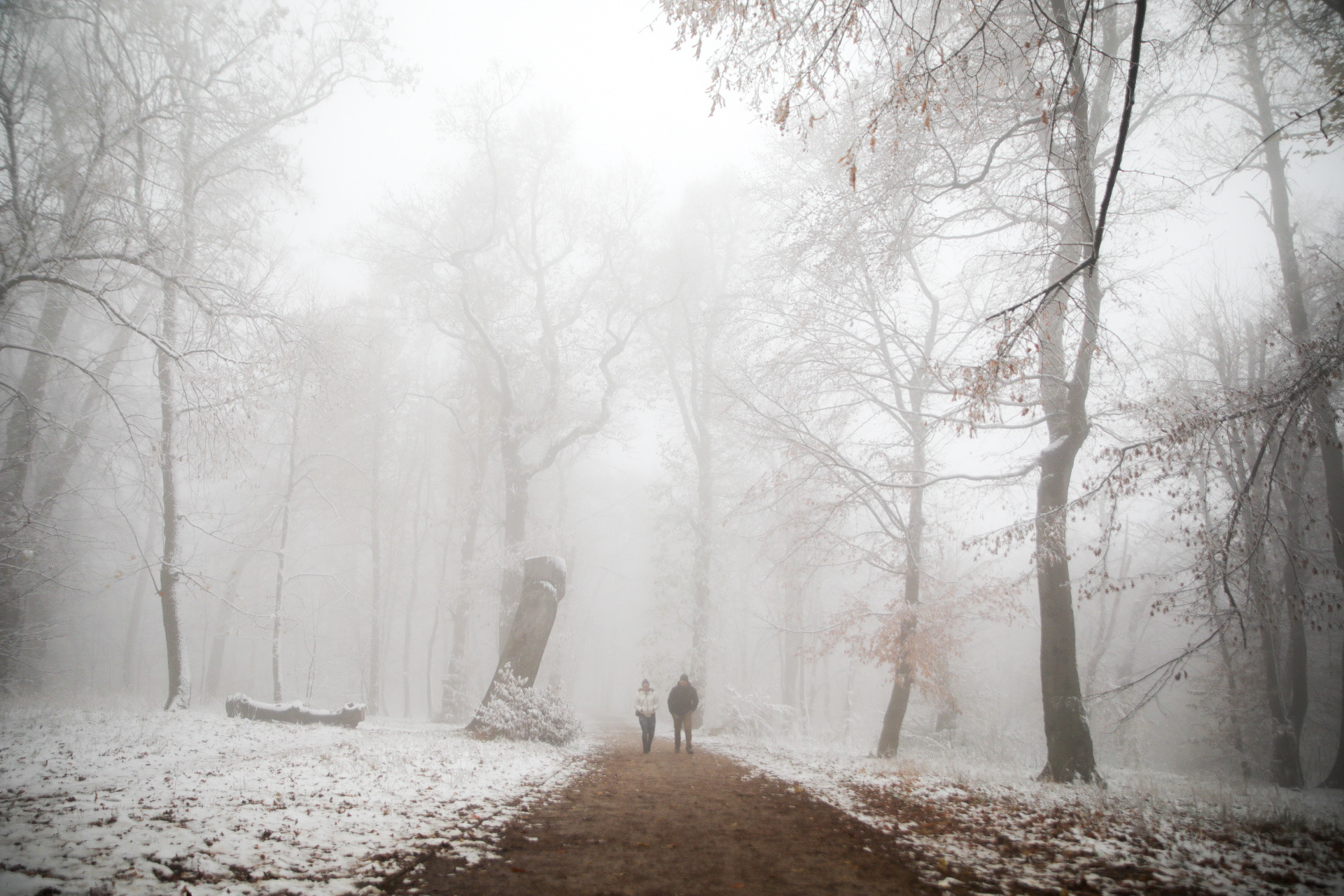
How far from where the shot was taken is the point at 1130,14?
8.30 metres

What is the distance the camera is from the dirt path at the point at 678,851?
315 centimetres

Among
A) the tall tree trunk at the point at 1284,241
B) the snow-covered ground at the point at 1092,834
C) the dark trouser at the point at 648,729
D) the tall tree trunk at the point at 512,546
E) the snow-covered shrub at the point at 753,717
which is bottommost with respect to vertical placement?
the snow-covered shrub at the point at 753,717

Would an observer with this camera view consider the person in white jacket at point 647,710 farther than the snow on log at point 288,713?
Yes

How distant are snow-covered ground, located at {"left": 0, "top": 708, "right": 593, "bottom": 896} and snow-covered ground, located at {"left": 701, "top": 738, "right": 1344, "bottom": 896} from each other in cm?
321

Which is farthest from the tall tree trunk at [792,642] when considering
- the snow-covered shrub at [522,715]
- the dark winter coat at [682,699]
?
the snow-covered shrub at [522,715]

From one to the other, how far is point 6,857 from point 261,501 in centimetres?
2417

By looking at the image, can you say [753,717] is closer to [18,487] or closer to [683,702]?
[683,702]

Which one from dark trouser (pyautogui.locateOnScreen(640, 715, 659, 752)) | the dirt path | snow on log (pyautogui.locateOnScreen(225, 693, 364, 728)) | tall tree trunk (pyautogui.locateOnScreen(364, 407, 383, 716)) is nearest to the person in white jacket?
dark trouser (pyautogui.locateOnScreen(640, 715, 659, 752))

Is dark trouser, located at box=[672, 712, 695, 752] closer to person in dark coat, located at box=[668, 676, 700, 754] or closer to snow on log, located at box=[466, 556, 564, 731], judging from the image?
person in dark coat, located at box=[668, 676, 700, 754]

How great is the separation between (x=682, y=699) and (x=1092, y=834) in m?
7.34

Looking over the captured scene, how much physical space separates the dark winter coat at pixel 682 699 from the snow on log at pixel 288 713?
5.95 metres

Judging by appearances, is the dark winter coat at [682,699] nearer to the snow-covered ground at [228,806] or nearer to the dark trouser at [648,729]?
the dark trouser at [648,729]

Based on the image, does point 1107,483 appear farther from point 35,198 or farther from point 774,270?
point 35,198

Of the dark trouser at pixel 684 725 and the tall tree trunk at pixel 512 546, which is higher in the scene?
the tall tree trunk at pixel 512 546
